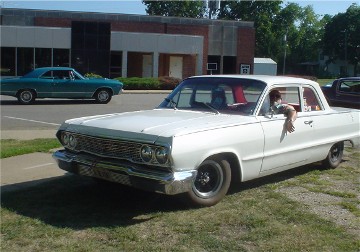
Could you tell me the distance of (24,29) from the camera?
33.9 m

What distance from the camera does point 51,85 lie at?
19.8 m

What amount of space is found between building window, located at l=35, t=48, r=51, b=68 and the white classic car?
29374 millimetres

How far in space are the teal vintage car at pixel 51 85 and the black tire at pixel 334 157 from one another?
550 inches

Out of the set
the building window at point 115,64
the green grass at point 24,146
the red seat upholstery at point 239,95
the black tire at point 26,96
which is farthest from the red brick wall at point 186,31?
the red seat upholstery at point 239,95

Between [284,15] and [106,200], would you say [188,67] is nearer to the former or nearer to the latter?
[106,200]

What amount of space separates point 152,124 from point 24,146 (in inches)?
185

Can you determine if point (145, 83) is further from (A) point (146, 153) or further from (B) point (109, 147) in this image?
(A) point (146, 153)

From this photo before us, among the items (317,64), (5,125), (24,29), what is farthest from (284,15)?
(5,125)

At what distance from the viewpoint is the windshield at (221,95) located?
21.3ft

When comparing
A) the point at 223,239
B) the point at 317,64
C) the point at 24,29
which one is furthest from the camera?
the point at 317,64

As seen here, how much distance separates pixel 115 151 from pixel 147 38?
33001 millimetres

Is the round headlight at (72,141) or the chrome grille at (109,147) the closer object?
the chrome grille at (109,147)

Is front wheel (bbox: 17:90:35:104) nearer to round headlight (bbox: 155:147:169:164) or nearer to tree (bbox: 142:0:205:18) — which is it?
round headlight (bbox: 155:147:169:164)

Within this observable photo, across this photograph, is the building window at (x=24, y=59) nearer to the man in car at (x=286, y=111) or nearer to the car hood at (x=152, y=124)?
the car hood at (x=152, y=124)
